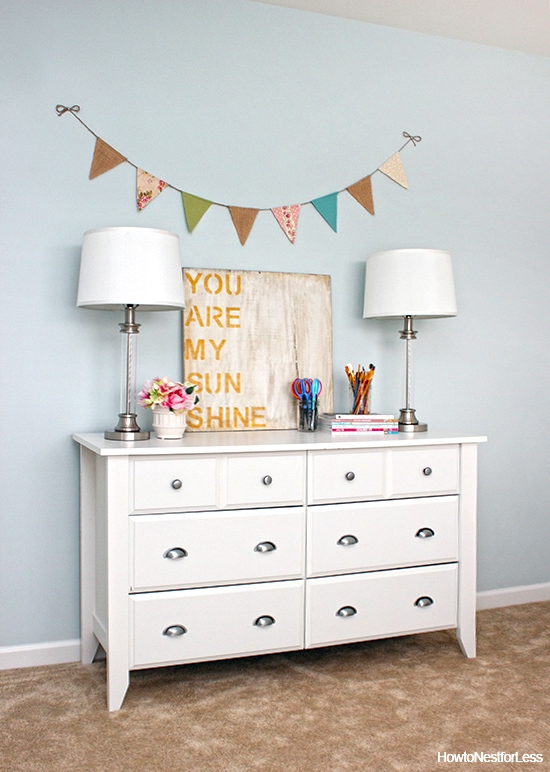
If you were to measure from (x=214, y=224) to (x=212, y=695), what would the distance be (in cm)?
158

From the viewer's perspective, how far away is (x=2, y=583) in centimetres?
240

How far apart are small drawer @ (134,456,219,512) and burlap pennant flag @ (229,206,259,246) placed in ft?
3.07

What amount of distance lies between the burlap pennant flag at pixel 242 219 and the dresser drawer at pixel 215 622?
4.10 ft

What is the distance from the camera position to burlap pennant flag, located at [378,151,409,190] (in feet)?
9.49

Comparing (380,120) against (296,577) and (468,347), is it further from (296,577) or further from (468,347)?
(296,577)

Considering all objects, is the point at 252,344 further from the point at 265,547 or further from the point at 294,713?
the point at 294,713

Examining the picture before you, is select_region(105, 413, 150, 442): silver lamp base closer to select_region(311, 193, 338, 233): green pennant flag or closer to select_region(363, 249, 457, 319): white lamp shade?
select_region(363, 249, 457, 319): white lamp shade

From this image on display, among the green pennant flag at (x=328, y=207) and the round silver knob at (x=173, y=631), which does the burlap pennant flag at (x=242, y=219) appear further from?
the round silver knob at (x=173, y=631)

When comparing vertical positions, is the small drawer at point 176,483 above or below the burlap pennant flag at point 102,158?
below

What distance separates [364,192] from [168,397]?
3.91 ft

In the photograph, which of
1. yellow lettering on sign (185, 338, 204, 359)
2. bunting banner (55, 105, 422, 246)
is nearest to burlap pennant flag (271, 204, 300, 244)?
bunting banner (55, 105, 422, 246)

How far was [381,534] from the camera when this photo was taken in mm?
2354

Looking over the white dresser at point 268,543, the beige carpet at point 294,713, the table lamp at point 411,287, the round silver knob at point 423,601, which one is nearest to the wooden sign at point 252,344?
the white dresser at point 268,543

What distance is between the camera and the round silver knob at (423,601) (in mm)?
2418
